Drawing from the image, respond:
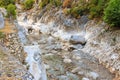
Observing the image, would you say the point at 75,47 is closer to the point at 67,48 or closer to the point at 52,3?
the point at 67,48

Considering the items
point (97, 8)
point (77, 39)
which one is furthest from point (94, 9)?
point (77, 39)

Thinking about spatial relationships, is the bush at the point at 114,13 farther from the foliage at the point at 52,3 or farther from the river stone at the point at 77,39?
the foliage at the point at 52,3

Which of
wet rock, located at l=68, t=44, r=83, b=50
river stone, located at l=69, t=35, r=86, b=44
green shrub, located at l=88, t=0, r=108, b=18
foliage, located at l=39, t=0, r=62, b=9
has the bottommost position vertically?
wet rock, located at l=68, t=44, r=83, b=50

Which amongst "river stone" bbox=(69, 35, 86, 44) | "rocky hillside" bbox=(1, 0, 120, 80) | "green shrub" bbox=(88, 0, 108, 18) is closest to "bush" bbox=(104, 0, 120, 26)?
"rocky hillside" bbox=(1, 0, 120, 80)

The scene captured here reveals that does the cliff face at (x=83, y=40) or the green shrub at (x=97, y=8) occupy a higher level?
the green shrub at (x=97, y=8)

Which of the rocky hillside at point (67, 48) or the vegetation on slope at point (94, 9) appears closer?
the rocky hillside at point (67, 48)

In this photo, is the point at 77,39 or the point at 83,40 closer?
the point at 83,40

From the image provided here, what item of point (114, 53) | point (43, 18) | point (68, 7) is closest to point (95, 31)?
point (114, 53)

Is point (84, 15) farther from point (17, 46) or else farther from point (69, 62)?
point (17, 46)

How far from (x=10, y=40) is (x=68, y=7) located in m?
16.1

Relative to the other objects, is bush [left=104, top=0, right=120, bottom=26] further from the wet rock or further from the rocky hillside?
the wet rock

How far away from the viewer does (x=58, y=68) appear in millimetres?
16703

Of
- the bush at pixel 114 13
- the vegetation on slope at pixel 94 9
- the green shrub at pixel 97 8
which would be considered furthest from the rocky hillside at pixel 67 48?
the bush at pixel 114 13

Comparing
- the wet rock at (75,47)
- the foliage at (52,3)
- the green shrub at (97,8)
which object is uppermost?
the green shrub at (97,8)
